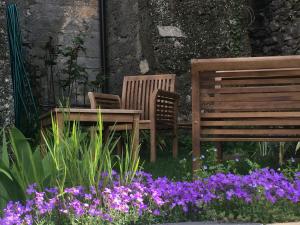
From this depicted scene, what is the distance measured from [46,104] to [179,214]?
5.36m

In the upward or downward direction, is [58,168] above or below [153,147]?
above

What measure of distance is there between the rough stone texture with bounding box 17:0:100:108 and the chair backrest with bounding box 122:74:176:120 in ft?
4.53

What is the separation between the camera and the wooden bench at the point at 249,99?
9.63ft

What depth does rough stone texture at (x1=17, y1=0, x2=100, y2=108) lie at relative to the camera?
7219 millimetres

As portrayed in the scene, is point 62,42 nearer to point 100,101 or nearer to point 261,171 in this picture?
point 100,101

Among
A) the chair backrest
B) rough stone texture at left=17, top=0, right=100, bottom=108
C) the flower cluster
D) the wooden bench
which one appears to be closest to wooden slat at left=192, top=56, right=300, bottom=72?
the wooden bench

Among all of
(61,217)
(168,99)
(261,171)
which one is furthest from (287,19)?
(61,217)

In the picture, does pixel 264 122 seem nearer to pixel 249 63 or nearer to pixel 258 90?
pixel 258 90

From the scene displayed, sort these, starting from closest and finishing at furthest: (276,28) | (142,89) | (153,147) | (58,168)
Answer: (58,168) < (153,147) < (142,89) < (276,28)

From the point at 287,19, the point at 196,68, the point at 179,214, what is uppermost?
the point at 287,19

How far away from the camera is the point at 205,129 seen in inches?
119

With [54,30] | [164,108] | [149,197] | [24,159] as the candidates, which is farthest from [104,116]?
[54,30]

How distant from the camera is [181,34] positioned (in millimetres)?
6629

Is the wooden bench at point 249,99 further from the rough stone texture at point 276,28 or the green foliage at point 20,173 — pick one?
the rough stone texture at point 276,28
